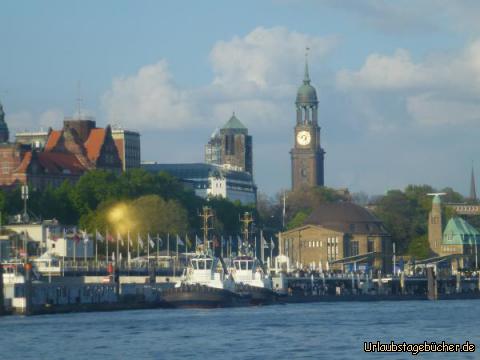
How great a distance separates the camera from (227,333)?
12412cm

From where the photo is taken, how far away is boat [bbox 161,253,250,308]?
161875mm

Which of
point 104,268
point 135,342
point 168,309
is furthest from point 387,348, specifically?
point 104,268

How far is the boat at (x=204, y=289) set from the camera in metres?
162

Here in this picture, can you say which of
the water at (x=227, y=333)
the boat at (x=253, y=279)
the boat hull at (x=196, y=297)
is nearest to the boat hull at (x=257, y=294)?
the boat at (x=253, y=279)

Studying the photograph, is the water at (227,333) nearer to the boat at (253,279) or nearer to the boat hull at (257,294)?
the boat hull at (257,294)

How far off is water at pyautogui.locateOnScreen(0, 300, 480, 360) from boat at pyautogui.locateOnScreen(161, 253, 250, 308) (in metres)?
3.42

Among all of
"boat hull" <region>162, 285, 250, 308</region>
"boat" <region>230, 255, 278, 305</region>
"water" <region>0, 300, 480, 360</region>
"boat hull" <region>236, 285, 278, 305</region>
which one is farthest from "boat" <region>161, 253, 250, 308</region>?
"water" <region>0, 300, 480, 360</region>

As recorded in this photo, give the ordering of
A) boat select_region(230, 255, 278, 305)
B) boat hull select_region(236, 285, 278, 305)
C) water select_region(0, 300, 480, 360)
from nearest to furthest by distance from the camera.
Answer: water select_region(0, 300, 480, 360) < boat hull select_region(236, 285, 278, 305) < boat select_region(230, 255, 278, 305)

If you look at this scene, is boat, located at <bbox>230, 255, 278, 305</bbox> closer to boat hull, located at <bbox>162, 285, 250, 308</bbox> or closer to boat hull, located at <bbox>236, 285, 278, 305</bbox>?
boat hull, located at <bbox>236, 285, 278, 305</bbox>

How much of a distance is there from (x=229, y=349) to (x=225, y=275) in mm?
62514

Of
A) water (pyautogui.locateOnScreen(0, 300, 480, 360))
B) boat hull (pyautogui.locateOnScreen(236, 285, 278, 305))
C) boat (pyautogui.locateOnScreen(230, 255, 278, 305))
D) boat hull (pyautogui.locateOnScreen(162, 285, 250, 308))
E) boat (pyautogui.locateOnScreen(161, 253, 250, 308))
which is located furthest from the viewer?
boat (pyautogui.locateOnScreen(230, 255, 278, 305))

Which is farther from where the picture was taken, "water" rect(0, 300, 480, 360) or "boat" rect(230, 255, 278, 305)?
"boat" rect(230, 255, 278, 305)

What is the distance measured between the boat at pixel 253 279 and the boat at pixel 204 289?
2.24 meters

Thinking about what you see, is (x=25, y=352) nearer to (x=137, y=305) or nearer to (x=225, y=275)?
(x=137, y=305)
